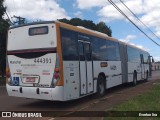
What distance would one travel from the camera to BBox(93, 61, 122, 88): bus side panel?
15391 mm

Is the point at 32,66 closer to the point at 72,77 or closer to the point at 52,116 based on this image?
the point at 72,77

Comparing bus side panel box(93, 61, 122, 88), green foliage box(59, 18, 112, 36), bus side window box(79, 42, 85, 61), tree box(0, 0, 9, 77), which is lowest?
bus side panel box(93, 61, 122, 88)

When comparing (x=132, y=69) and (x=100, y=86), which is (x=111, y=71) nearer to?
(x=100, y=86)

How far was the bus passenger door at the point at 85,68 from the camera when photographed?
13.4 metres

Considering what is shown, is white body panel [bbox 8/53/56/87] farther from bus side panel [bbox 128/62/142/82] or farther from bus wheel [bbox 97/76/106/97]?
bus side panel [bbox 128/62/142/82]

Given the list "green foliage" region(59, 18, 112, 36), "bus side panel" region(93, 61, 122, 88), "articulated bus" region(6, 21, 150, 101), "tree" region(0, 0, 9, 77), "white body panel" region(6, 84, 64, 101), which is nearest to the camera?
"white body panel" region(6, 84, 64, 101)

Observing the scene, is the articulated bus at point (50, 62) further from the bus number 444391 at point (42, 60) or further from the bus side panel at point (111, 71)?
the bus side panel at point (111, 71)

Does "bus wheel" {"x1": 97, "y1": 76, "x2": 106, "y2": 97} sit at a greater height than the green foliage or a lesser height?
lesser

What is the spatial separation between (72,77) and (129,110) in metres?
2.92

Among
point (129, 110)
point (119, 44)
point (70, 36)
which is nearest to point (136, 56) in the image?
point (119, 44)

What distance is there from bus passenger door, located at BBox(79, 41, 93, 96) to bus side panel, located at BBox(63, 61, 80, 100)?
15.5 inches

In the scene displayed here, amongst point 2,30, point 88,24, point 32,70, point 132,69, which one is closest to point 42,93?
point 32,70

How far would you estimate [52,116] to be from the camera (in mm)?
10805

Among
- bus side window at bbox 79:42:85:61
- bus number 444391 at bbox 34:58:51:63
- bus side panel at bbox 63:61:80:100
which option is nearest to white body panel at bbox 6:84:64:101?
bus side panel at bbox 63:61:80:100
